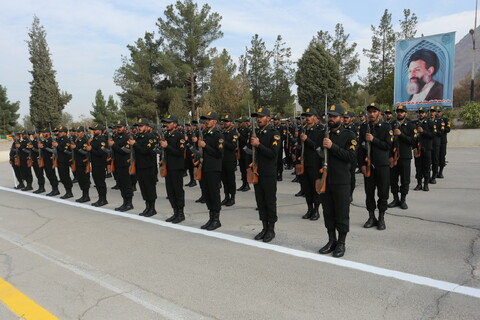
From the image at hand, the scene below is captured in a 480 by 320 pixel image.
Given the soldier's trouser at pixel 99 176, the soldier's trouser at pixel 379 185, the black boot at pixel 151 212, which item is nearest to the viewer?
the soldier's trouser at pixel 379 185

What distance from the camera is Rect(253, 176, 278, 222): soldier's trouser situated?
5469 mm

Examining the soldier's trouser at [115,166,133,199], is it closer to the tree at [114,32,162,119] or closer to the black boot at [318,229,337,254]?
the black boot at [318,229,337,254]

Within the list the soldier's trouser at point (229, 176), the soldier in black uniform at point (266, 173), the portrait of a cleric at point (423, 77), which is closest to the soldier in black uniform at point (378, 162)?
the soldier in black uniform at point (266, 173)

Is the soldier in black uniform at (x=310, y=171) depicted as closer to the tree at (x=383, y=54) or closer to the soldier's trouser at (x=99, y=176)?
the soldier's trouser at (x=99, y=176)

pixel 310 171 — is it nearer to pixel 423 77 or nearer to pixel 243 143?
pixel 243 143

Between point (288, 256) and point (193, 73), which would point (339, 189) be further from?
point (193, 73)

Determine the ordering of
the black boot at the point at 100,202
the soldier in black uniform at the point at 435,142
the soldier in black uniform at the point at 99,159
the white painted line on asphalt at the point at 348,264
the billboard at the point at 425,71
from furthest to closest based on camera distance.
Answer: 1. the billboard at the point at 425,71
2. the soldier in black uniform at the point at 435,142
3. the black boot at the point at 100,202
4. the soldier in black uniform at the point at 99,159
5. the white painted line on asphalt at the point at 348,264

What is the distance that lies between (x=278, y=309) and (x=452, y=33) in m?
22.9

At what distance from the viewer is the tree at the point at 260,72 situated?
4812 cm

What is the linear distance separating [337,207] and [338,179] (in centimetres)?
36

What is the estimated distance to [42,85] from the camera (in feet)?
144

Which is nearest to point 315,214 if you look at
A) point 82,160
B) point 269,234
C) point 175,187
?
point 269,234

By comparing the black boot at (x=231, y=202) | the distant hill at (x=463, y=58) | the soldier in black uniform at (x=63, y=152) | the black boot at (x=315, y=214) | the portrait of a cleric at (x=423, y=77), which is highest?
the distant hill at (x=463, y=58)

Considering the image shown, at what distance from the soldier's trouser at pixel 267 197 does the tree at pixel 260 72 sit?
4311 cm
